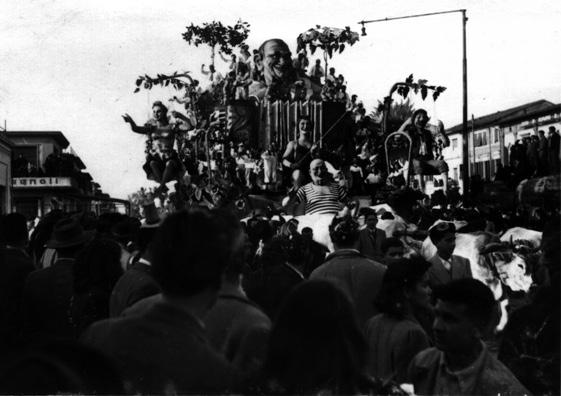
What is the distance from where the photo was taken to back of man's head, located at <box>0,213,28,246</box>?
7285 millimetres

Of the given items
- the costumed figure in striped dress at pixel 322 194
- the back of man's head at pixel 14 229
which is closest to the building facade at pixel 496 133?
the costumed figure in striped dress at pixel 322 194

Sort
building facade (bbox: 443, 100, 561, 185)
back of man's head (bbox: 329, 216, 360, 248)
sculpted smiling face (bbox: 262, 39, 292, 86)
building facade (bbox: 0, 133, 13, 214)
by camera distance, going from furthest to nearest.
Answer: building facade (bbox: 0, 133, 13, 214)
building facade (bbox: 443, 100, 561, 185)
sculpted smiling face (bbox: 262, 39, 292, 86)
back of man's head (bbox: 329, 216, 360, 248)

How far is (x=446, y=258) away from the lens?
25.4 ft

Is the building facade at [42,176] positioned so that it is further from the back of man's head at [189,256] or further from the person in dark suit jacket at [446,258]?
the back of man's head at [189,256]

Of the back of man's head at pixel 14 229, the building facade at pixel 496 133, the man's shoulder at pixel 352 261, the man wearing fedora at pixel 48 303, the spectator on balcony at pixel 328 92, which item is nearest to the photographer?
the man wearing fedora at pixel 48 303

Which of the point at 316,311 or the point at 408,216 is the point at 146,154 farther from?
the point at 316,311

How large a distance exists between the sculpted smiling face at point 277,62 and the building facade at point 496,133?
6.21 m

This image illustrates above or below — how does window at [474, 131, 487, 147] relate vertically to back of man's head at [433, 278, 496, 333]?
above

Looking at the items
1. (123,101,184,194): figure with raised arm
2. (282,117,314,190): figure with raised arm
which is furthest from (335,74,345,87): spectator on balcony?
(123,101,184,194): figure with raised arm

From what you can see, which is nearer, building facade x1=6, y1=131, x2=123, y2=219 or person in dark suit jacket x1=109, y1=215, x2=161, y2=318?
person in dark suit jacket x1=109, y1=215, x2=161, y2=318

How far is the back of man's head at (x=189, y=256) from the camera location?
10.9ft

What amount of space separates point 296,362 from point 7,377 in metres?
0.86

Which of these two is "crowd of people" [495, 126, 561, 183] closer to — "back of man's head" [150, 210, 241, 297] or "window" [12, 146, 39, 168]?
"back of man's head" [150, 210, 241, 297]

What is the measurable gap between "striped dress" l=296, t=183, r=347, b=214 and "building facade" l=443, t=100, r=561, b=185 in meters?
18.0
